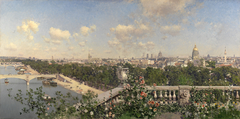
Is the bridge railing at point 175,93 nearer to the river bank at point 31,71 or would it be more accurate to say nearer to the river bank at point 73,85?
the river bank at point 73,85

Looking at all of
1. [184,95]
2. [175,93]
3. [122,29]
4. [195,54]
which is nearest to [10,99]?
[122,29]

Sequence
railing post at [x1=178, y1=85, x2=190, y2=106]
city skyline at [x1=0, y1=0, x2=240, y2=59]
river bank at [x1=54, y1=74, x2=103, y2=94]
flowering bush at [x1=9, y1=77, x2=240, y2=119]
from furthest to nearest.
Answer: river bank at [x1=54, y1=74, x2=103, y2=94]
city skyline at [x1=0, y1=0, x2=240, y2=59]
railing post at [x1=178, y1=85, x2=190, y2=106]
flowering bush at [x1=9, y1=77, x2=240, y2=119]

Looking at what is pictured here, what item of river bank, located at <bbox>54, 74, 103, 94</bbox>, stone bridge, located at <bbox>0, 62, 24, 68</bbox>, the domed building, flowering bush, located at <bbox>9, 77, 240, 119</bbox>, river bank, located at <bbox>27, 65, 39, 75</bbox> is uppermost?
the domed building

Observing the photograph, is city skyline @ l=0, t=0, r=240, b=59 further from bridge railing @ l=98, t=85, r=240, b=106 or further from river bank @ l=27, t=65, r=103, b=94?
bridge railing @ l=98, t=85, r=240, b=106

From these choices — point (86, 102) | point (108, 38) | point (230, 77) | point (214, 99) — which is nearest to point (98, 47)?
point (108, 38)

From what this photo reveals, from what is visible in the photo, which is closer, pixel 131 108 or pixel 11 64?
pixel 131 108

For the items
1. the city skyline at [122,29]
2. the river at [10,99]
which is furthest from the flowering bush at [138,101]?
the city skyline at [122,29]

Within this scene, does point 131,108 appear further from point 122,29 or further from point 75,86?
point 75,86

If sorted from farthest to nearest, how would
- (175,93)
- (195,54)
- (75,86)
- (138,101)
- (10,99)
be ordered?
(75,86) → (195,54) → (10,99) → (175,93) → (138,101)

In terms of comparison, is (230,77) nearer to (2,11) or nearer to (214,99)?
(214,99)

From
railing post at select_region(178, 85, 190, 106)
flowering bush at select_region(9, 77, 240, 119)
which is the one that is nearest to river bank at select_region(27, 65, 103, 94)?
flowering bush at select_region(9, 77, 240, 119)
